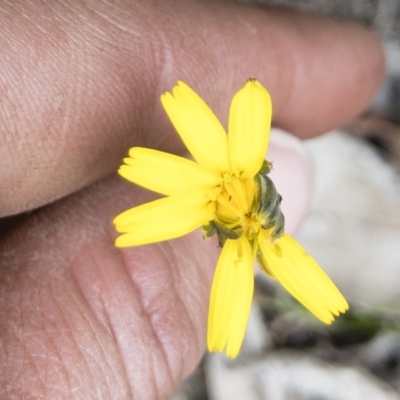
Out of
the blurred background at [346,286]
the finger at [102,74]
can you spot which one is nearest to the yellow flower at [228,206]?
the finger at [102,74]

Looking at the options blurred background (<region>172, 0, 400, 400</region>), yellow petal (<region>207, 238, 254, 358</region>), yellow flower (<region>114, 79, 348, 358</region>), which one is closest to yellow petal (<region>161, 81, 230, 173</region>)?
yellow flower (<region>114, 79, 348, 358</region>)

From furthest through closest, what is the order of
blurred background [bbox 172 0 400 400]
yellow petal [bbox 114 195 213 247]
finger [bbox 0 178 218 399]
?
blurred background [bbox 172 0 400 400]
finger [bbox 0 178 218 399]
yellow petal [bbox 114 195 213 247]

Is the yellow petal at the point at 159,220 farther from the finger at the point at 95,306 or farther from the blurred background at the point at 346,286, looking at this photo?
the blurred background at the point at 346,286

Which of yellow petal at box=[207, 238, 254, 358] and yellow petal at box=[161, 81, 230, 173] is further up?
yellow petal at box=[161, 81, 230, 173]

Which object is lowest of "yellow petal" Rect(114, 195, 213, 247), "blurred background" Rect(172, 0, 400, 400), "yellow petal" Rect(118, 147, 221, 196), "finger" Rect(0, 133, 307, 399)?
"blurred background" Rect(172, 0, 400, 400)

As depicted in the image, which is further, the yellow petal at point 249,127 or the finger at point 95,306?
the finger at point 95,306

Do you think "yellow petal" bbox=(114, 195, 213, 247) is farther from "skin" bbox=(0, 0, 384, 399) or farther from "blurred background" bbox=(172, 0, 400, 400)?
"blurred background" bbox=(172, 0, 400, 400)

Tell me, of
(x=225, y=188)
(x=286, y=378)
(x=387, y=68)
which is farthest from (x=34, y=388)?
(x=387, y=68)
